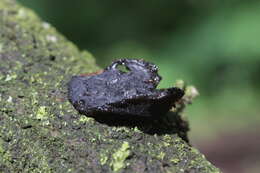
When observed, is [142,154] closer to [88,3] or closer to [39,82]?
[39,82]

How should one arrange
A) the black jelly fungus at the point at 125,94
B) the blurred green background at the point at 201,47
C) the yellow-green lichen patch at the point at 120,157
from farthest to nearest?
the blurred green background at the point at 201,47 → the black jelly fungus at the point at 125,94 → the yellow-green lichen patch at the point at 120,157

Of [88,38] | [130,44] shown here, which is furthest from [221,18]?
[88,38]

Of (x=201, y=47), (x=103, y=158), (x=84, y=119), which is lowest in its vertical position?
(x=103, y=158)

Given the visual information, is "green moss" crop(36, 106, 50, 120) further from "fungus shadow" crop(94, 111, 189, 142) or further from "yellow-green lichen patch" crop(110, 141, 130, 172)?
"yellow-green lichen patch" crop(110, 141, 130, 172)

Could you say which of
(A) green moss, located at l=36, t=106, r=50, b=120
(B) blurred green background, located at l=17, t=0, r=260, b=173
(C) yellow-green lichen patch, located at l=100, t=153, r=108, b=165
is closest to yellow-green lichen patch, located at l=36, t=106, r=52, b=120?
(A) green moss, located at l=36, t=106, r=50, b=120

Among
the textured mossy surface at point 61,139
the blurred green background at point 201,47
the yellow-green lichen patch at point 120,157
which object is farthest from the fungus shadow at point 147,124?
the blurred green background at point 201,47

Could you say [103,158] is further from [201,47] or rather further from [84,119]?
[201,47]

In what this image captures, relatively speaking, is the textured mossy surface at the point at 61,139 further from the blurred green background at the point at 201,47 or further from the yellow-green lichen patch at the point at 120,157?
the blurred green background at the point at 201,47

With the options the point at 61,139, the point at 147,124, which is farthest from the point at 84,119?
the point at 147,124
